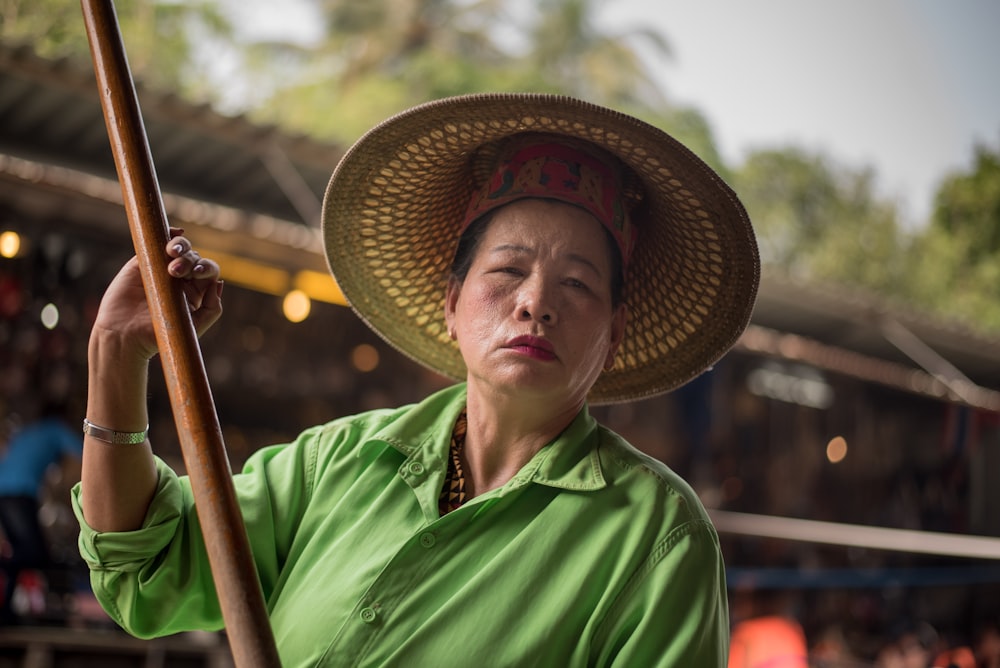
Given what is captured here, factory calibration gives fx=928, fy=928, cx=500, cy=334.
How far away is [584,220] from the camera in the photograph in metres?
1.59

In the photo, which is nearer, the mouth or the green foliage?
the mouth

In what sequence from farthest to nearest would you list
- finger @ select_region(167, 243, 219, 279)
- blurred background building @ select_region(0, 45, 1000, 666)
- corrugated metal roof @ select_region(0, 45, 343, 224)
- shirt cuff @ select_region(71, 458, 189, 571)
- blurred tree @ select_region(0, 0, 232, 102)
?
blurred tree @ select_region(0, 0, 232, 102)
corrugated metal roof @ select_region(0, 45, 343, 224)
blurred background building @ select_region(0, 45, 1000, 666)
shirt cuff @ select_region(71, 458, 189, 571)
finger @ select_region(167, 243, 219, 279)

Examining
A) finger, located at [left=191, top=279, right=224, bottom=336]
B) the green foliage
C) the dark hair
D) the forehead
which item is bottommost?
the green foliage

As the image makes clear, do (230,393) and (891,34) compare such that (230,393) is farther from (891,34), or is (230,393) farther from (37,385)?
(891,34)

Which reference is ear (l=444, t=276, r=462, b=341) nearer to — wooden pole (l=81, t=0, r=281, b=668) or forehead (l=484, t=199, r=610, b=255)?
forehead (l=484, t=199, r=610, b=255)

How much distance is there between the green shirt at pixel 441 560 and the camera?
1.30 metres

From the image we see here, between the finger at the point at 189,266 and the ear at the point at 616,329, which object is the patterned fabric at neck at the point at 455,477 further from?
the finger at the point at 189,266

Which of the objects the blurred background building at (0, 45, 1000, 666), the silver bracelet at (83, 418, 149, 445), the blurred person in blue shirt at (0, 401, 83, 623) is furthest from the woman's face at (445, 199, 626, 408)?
the blurred person in blue shirt at (0, 401, 83, 623)

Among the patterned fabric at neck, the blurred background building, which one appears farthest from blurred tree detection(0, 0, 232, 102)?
the patterned fabric at neck

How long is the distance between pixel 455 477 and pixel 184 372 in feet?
2.11

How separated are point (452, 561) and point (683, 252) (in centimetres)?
77

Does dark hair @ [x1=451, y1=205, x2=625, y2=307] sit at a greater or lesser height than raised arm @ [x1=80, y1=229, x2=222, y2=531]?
greater

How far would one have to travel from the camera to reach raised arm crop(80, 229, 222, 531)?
132 cm

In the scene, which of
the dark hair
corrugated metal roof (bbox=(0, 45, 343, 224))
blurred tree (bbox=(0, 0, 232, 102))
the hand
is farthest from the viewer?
blurred tree (bbox=(0, 0, 232, 102))
